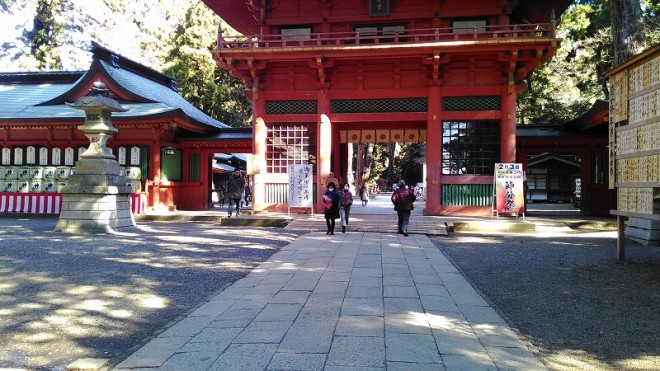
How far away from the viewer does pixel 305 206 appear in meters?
14.8

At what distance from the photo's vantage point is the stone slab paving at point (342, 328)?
3582mm

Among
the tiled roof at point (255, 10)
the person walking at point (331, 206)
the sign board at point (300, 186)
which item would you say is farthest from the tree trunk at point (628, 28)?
the sign board at point (300, 186)

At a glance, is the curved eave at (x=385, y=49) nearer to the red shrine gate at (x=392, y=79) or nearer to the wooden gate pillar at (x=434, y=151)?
the red shrine gate at (x=392, y=79)

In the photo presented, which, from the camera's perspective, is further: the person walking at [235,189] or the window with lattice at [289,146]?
the window with lattice at [289,146]

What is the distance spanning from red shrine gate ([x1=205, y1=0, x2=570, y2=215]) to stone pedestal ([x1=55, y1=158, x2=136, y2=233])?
4.95 m

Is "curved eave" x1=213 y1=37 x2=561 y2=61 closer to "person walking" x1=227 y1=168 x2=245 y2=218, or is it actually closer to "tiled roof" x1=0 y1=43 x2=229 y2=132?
"tiled roof" x1=0 y1=43 x2=229 y2=132

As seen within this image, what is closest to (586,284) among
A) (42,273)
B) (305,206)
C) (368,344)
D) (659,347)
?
(659,347)

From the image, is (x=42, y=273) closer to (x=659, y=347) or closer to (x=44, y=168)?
(x=659, y=347)

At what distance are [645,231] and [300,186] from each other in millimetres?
9442

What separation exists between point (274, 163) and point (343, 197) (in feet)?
15.7

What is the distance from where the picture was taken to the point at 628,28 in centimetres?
1194

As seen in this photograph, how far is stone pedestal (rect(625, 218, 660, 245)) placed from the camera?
33.9 feet

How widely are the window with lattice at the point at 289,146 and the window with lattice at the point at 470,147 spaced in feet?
15.3

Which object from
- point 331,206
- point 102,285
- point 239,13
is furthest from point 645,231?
point 239,13
